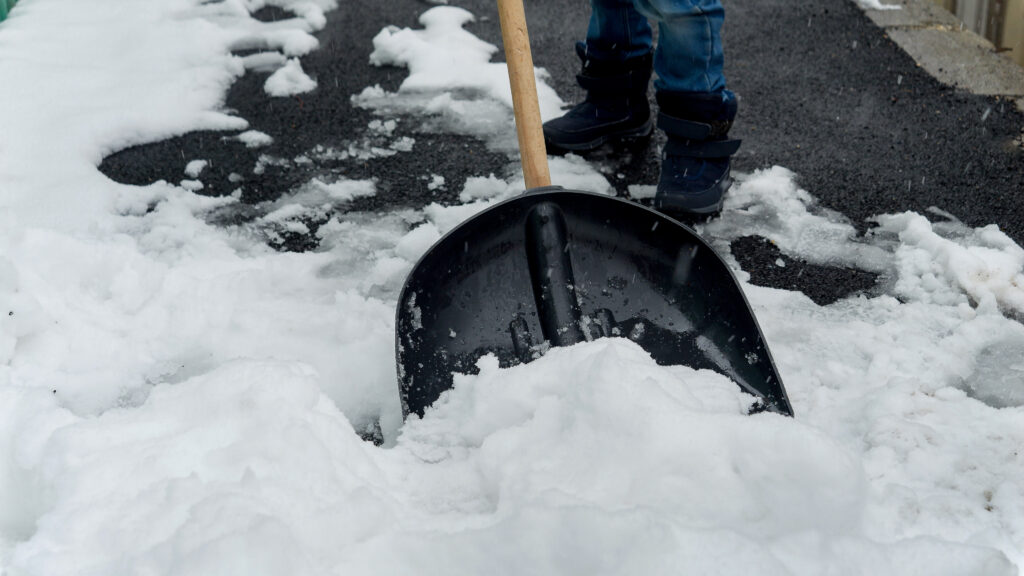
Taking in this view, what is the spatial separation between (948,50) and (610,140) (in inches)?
61.0

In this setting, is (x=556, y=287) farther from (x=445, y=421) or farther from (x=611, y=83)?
(x=611, y=83)

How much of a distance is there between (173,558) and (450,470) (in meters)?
0.44

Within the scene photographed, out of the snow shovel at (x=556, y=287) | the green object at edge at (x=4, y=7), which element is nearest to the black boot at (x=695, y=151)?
the snow shovel at (x=556, y=287)

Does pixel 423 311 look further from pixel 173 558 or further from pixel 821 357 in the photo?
pixel 821 357

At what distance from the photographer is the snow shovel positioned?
158 cm

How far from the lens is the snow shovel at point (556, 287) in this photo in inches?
62.4

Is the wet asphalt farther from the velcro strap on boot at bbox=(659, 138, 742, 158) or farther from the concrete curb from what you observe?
the velcro strap on boot at bbox=(659, 138, 742, 158)

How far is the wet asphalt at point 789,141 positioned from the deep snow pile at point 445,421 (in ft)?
0.39

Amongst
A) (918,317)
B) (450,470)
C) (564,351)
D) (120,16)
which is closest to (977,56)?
(918,317)

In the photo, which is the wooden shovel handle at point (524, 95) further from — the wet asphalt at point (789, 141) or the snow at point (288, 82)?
the snow at point (288, 82)

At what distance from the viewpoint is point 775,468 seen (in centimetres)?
121

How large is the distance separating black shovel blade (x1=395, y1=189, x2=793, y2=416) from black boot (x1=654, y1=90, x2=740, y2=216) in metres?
0.63

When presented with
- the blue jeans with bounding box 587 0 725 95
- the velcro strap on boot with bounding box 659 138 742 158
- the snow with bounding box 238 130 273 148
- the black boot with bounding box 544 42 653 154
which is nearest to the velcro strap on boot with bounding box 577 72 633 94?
the black boot with bounding box 544 42 653 154

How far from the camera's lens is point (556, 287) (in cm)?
168
